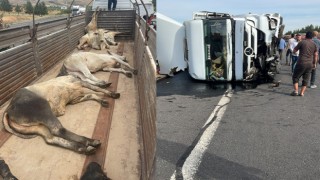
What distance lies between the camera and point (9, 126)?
1796 mm

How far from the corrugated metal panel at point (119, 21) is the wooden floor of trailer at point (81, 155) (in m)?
0.55

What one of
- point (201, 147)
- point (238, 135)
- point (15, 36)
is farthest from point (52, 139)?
point (238, 135)

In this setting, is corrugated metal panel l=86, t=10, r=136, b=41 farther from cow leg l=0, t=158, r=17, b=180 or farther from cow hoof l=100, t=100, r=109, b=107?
cow leg l=0, t=158, r=17, b=180

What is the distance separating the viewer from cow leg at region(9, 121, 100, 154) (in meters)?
1.72

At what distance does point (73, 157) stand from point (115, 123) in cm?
34

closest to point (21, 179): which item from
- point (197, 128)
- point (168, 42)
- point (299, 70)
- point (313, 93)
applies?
point (168, 42)

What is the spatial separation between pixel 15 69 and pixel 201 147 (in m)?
3.10

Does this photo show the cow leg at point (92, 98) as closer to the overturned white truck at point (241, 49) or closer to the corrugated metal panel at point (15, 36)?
the corrugated metal panel at point (15, 36)

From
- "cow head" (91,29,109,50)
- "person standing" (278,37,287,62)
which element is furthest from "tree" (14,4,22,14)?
"person standing" (278,37,287,62)

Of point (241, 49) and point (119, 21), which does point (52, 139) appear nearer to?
point (119, 21)

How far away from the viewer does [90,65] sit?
8.99 ft

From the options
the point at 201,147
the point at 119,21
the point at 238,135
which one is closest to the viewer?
the point at 119,21

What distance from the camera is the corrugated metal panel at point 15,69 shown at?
1.63 meters

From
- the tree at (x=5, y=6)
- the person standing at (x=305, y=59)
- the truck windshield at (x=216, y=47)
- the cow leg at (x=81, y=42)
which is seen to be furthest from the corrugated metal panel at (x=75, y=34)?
the truck windshield at (x=216, y=47)
